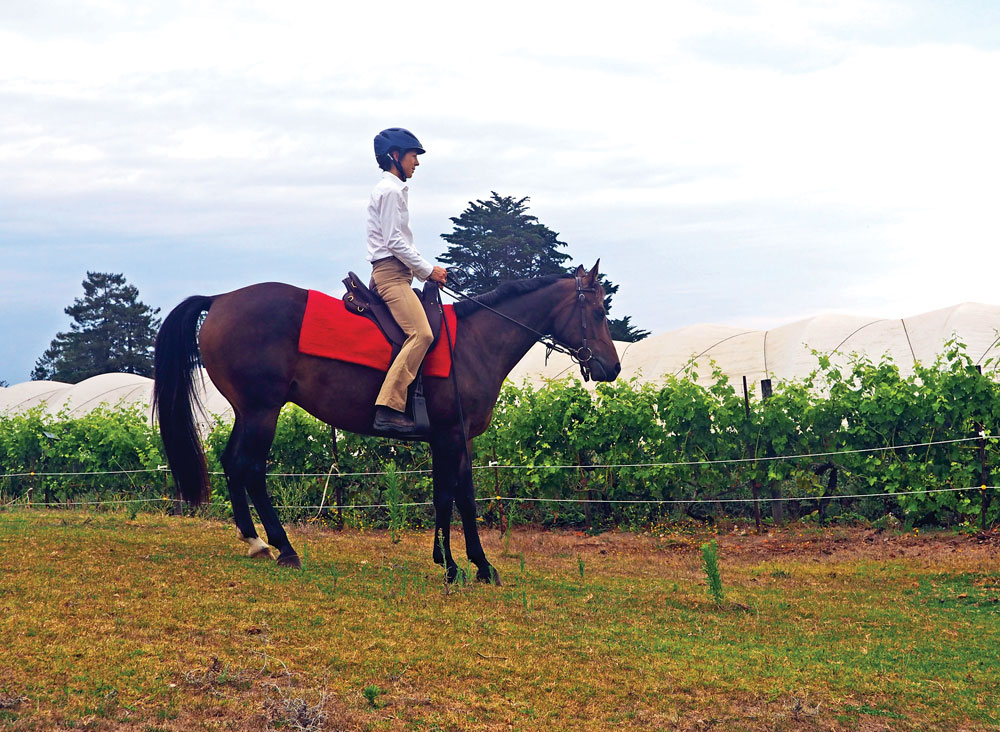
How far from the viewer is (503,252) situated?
38781 millimetres

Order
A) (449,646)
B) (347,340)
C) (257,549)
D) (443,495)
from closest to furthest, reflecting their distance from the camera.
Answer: (449,646)
(347,340)
(443,495)
(257,549)

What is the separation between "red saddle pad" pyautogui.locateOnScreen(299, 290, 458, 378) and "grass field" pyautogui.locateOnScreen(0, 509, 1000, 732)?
1680 mm

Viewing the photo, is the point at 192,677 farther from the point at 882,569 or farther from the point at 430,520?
the point at 430,520

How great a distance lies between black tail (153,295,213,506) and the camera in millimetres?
8281

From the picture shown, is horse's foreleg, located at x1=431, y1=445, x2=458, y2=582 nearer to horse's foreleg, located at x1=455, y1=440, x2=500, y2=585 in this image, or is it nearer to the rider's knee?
horse's foreleg, located at x1=455, y1=440, x2=500, y2=585

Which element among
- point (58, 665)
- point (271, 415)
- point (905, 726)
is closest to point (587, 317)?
point (271, 415)

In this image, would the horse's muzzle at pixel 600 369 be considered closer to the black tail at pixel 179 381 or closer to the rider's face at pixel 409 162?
the rider's face at pixel 409 162

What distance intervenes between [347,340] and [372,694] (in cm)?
352

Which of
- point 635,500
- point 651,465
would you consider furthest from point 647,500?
point 651,465

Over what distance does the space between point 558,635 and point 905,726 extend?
6.96ft

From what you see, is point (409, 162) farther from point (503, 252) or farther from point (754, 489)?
point (503, 252)

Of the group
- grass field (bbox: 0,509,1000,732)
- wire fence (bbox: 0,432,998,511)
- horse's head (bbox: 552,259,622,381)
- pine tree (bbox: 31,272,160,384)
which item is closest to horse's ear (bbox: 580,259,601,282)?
horse's head (bbox: 552,259,622,381)

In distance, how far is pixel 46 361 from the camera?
176 feet

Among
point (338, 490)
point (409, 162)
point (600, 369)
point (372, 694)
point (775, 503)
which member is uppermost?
point (409, 162)
